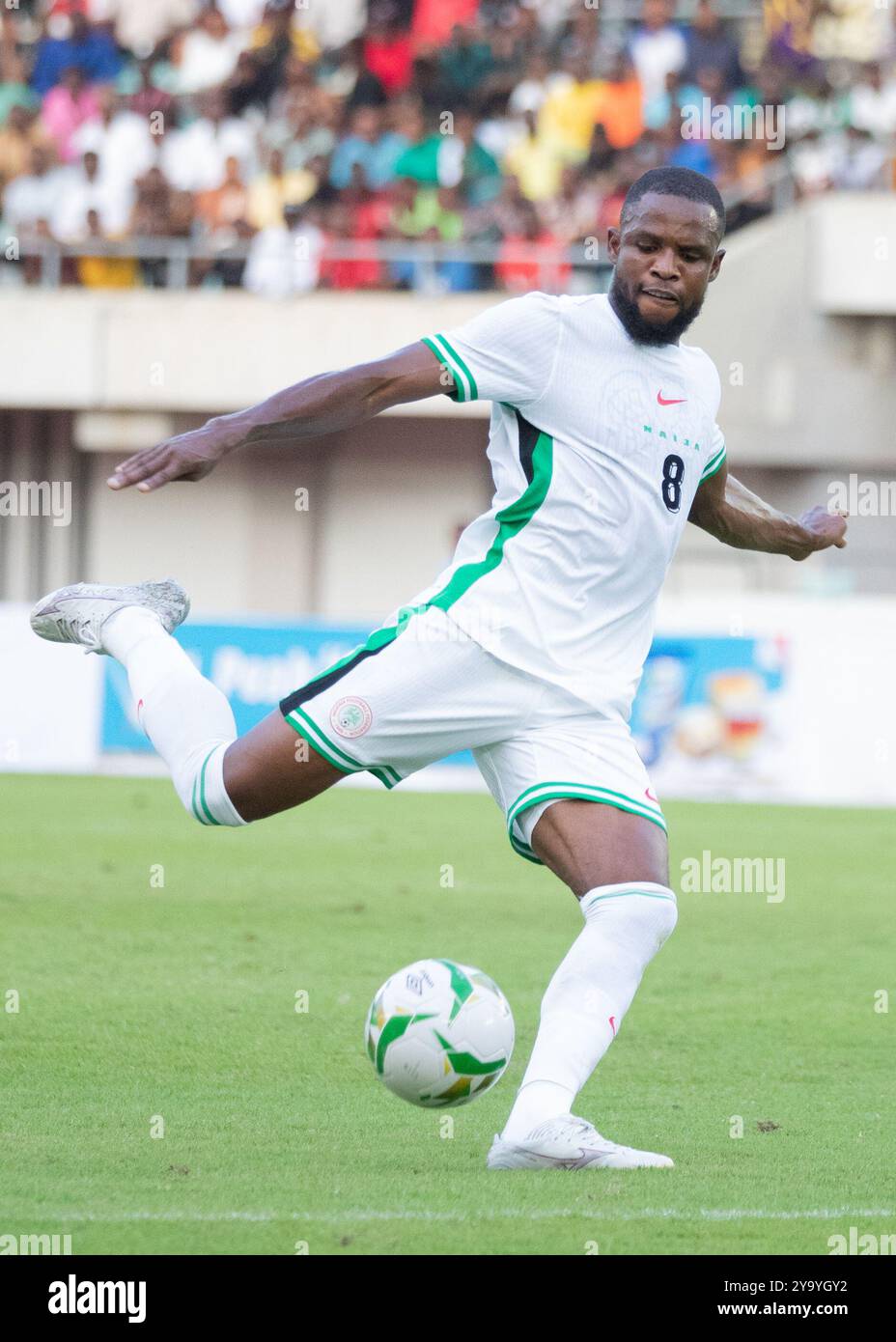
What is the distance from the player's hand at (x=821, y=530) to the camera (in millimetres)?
5977

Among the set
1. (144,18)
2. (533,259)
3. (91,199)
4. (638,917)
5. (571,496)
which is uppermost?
(144,18)

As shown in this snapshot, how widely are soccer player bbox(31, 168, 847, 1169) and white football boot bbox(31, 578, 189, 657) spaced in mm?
712

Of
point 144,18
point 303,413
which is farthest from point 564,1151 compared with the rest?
point 144,18

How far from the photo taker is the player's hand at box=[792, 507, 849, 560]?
598 centimetres

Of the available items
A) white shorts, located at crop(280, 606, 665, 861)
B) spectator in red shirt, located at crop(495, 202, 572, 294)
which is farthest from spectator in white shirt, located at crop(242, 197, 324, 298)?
white shorts, located at crop(280, 606, 665, 861)

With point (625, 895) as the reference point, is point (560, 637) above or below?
above

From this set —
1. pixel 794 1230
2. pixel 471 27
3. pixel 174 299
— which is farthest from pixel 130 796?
pixel 794 1230

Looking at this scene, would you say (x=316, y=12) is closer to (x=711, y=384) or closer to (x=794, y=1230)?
(x=711, y=384)

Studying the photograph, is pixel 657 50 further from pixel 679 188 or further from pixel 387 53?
pixel 679 188

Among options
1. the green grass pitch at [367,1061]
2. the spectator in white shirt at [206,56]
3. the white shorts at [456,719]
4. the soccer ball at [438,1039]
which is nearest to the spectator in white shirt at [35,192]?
the spectator in white shirt at [206,56]

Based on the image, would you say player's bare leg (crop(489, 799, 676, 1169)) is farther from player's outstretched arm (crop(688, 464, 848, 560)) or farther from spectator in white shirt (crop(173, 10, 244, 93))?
spectator in white shirt (crop(173, 10, 244, 93))

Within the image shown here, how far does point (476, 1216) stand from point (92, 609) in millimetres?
2227

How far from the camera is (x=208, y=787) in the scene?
5109 mm

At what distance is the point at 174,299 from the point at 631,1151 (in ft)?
59.1
